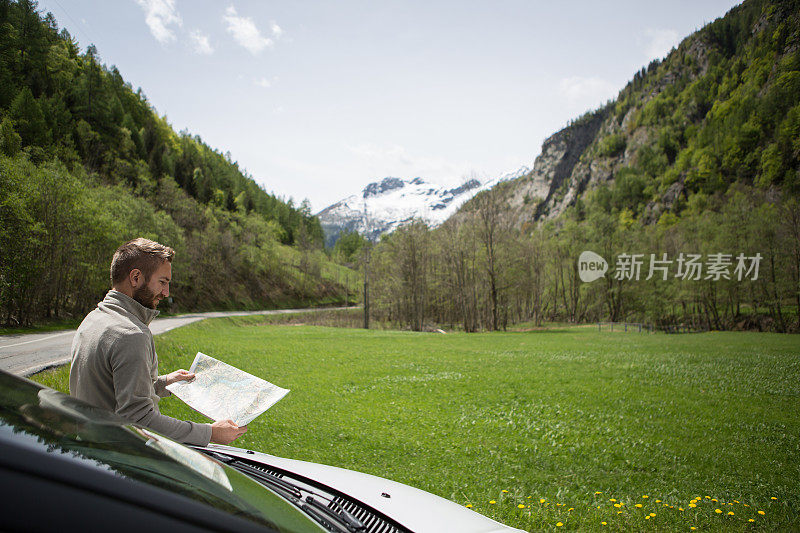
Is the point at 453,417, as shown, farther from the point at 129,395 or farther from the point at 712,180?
the point at 712,180

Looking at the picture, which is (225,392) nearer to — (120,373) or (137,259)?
(120,373)

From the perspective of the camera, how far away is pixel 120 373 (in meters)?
2.08

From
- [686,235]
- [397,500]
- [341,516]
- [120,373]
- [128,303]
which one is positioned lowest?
[397,500]

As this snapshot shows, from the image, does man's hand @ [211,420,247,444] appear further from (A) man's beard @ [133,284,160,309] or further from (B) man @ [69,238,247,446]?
(A) man's beard @ [133,284,160,309]

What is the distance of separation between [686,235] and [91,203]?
47311 mm

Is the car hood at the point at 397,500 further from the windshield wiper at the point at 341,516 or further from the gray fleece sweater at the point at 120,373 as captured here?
the gray fleece sweater at the point at 120,373

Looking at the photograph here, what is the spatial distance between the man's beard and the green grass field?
4.18 m

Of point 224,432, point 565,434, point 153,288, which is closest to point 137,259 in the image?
point 153,288

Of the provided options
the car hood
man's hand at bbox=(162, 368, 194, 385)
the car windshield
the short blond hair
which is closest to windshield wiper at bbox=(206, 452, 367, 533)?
the car hood

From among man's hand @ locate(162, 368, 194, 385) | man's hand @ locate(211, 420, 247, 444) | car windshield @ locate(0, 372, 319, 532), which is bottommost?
man's hand @ locate(211, 420, 247, 444)


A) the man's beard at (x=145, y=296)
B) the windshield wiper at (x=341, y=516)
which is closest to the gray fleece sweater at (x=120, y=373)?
the man's beard at (x=145, y=296)

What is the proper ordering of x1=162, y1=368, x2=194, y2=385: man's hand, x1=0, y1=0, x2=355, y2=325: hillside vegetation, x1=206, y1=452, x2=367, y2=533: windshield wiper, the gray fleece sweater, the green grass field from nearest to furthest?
x1=206, y1=452, x2=367, y2=533: windshield wiper
the gray fleece sweater
x1=162, y1=368, x2=194, y2=385: man's hand
the green grass field
x1=0, y1=0, x2=355, y2=325: hillside vegetation

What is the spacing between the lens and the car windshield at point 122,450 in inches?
33.6

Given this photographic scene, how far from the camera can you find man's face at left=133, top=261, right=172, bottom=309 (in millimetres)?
2424
